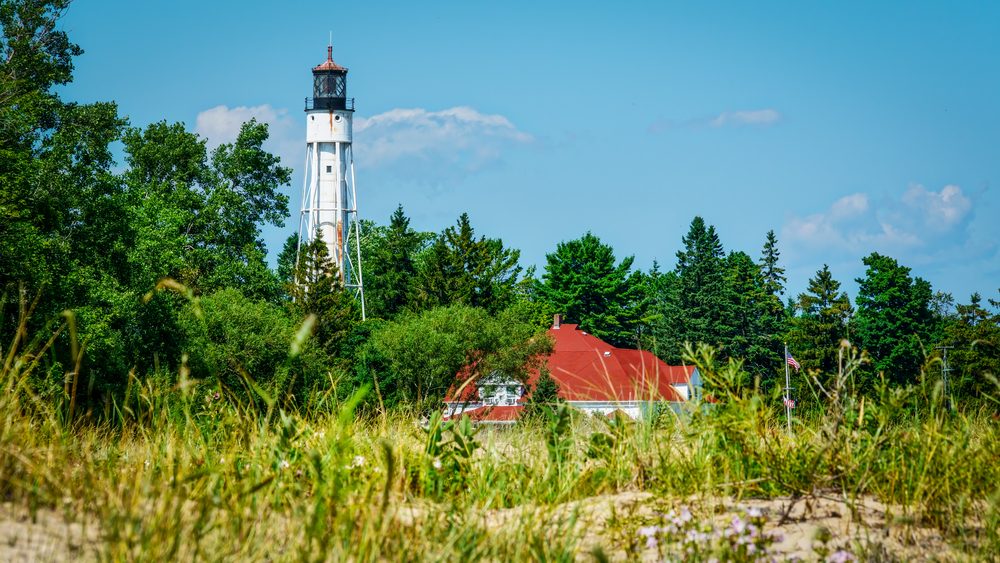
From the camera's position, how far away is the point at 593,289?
244 feet

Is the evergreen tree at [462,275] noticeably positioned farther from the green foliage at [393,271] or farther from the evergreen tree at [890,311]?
the evergreen tree at [890,311]

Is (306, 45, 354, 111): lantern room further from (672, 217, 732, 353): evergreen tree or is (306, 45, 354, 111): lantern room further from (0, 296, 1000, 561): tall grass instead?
(0, 296, 1000, 561): tall grass

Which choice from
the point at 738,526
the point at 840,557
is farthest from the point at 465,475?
the point at 840,557

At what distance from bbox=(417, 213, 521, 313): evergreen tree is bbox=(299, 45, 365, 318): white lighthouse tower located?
361 cm

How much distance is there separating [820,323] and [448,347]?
19.1 m

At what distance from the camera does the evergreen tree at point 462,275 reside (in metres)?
61.7

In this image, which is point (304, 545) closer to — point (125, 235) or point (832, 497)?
point (832, 497)

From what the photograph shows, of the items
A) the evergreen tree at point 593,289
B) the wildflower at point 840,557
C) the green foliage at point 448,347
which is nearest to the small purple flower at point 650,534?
the wildflower at point 840,557

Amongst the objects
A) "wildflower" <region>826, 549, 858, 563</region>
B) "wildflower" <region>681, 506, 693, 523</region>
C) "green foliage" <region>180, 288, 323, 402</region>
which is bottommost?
"wildflower" <region>826, 549, 858, 563</region>

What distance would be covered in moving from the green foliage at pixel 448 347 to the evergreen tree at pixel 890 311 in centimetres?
1678

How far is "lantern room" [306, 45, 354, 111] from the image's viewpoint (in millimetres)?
64062

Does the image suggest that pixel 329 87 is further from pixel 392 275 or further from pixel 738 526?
pixel 738 526

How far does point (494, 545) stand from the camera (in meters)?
4.53

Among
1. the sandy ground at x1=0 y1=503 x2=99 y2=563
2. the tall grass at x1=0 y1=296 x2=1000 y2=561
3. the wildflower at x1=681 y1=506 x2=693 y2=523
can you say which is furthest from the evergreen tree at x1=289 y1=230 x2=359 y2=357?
the sandy ground at x1=0 y1=503 x2=99 y2=563
